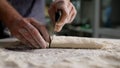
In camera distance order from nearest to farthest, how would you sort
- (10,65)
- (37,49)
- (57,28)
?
(10,65)
(37,49)
(57,28)

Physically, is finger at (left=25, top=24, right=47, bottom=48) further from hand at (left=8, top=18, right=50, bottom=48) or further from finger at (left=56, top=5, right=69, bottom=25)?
finger at (left=56, top=5, right=69, bottom=25)

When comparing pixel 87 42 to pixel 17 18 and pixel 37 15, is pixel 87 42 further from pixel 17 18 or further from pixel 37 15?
pixel 37 15

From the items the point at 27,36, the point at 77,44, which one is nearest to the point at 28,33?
the point at 27,36

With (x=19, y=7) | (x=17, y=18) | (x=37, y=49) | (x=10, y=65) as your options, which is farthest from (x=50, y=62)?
(x=19, y=7)

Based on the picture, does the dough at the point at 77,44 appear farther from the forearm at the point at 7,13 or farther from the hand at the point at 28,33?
the forearm at the point at 7,13

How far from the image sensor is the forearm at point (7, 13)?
837 mm

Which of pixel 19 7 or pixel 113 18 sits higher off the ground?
pixel 19 7

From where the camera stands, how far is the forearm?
2.75 feet

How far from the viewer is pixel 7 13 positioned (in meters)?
0.89

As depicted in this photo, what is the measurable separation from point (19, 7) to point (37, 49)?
0.52m

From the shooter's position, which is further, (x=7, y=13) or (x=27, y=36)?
(x=7, y=13)

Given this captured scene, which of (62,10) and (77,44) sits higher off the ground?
(62,10)

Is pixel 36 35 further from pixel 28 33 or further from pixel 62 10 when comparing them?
pixel 62 10

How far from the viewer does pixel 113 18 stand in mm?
2387
